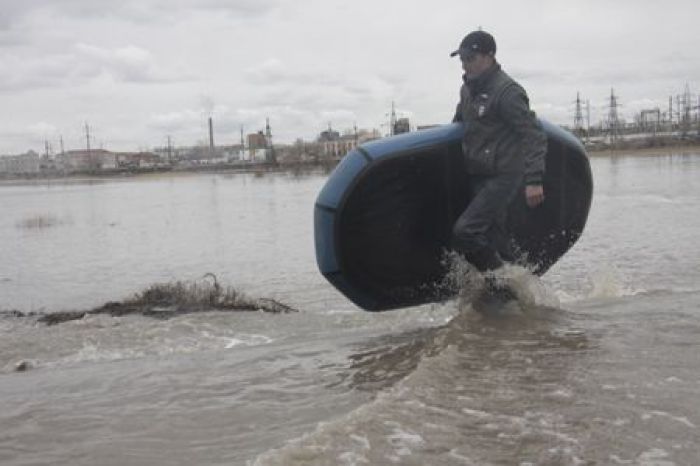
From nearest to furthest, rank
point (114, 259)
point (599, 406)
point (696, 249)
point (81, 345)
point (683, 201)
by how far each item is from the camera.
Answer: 1. point (599, 406)
2. point (81, 345)
3. point (696, 249)
4. point (114, 259)
5. point (683, 201)

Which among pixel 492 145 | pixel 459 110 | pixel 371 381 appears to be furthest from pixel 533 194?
pixel 371 381

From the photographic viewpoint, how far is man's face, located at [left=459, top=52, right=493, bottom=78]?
620cm

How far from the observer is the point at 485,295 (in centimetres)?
649

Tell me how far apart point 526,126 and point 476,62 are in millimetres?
Answer: 659

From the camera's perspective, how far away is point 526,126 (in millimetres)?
6098

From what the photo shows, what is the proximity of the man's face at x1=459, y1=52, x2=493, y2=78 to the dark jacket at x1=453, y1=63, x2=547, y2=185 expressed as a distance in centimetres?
4

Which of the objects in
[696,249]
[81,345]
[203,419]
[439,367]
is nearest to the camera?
[203,419]

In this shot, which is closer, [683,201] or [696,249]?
[696,249]

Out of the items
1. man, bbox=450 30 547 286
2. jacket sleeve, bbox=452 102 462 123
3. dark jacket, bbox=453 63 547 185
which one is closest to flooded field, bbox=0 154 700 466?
man, bbox=450 30 547 286

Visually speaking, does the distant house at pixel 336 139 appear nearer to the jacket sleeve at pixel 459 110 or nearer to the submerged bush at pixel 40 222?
the submerged bush at pixel 40 222

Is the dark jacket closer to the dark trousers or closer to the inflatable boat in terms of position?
the dark trousers

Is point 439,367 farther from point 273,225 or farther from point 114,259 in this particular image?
point 273,225

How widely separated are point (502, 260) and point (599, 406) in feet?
8.98

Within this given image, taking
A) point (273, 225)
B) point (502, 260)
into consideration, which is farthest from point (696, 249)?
point (273, 225)
